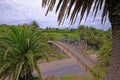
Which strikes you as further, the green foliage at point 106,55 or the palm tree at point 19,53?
the green foliage at point 106,55

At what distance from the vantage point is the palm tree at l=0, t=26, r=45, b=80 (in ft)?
43.2

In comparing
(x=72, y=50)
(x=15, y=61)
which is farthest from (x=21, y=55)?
(x=72, y=50)

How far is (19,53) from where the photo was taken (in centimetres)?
1350

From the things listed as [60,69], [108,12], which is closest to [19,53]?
[108,12]

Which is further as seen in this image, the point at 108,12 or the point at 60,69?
the point at 60,69

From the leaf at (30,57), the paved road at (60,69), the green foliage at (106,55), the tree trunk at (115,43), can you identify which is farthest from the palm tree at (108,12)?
the paved road at (60,69)

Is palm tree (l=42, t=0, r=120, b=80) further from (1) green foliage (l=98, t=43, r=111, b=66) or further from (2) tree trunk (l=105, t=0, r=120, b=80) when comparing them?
(1) green foliage (l=98, t=43, r=111, b=66)

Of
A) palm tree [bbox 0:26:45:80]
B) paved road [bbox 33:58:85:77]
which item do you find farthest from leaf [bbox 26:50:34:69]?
paved road [bbox 33:58:85:77]

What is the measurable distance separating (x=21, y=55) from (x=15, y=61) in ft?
1.19

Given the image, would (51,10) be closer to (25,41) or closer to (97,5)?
(97,5)

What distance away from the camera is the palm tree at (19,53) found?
1317 cm

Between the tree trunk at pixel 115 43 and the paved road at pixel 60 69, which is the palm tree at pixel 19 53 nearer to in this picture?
the tree trunk at pixel 115 43

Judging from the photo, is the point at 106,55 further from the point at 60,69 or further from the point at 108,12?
the point at 60,69

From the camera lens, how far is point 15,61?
1342 cm
